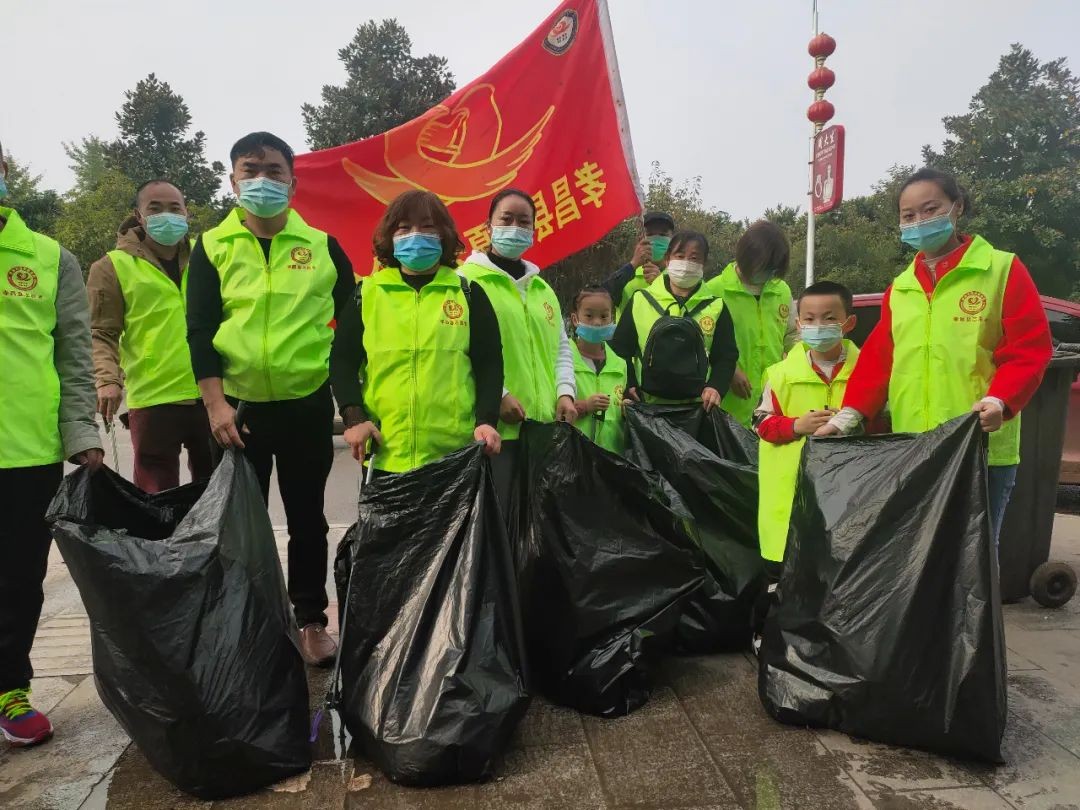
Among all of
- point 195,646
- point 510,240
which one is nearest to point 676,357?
point 510,240

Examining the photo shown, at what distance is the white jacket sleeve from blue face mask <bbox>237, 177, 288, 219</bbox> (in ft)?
3.65

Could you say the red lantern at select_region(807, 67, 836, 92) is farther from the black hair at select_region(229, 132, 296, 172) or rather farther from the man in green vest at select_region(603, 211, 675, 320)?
the black hair at select_region(229, 132, 296, 172)

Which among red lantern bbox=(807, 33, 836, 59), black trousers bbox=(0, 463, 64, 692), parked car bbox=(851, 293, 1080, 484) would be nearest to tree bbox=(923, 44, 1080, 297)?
red lantern bbox=(807, 33, 836, 59)

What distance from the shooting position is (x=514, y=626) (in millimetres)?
2074

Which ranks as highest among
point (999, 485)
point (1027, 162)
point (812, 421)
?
point (1027, 162)

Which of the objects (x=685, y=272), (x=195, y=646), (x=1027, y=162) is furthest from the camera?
(x=1027, y=162)

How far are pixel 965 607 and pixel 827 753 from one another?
547mm

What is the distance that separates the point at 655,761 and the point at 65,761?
1673 millimetres

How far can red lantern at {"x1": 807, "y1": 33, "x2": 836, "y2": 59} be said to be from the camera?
7.18 metres

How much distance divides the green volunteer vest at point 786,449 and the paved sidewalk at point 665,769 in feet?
1.68

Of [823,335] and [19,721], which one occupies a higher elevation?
[823,335]

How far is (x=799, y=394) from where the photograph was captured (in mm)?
2689

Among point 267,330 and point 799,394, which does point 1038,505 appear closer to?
point 799,394

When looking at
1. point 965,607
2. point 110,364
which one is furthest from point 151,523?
point 965,607
